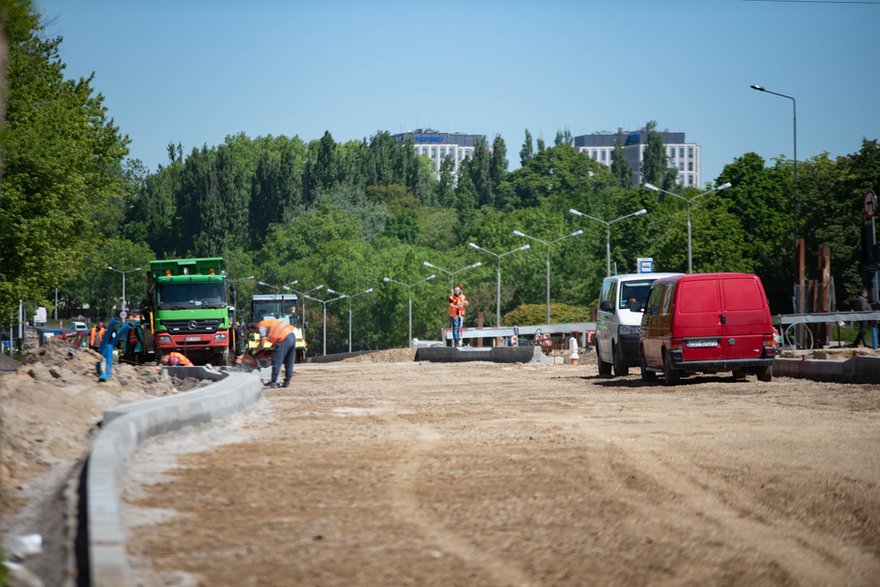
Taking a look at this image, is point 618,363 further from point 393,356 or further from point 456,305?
point 393,356

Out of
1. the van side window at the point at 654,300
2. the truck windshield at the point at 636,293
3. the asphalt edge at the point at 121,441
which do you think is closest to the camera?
the asphalt edge at the point at 121,441

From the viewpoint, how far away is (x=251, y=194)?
163 meters

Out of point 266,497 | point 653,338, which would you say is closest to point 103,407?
point 266,497

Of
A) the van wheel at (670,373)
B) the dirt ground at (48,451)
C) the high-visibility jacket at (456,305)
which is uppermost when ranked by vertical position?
the high-visibility jacket at (456,305)

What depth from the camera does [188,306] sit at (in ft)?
139

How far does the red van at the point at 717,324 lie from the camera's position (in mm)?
22422

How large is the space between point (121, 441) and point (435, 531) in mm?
3379

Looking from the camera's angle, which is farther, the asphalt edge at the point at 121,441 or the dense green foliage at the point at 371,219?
the dense green foliage at the point at 371,219

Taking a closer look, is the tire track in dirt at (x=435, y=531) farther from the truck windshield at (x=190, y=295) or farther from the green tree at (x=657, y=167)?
the green tree at (x=657, y=167)

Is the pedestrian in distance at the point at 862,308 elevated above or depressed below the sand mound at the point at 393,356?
above

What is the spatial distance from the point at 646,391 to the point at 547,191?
165237mm

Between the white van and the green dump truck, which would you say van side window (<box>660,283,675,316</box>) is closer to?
Result: the white van

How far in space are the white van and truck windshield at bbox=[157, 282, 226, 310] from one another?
1790cm

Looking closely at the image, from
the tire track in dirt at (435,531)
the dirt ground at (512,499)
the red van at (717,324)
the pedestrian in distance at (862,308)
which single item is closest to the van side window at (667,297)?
the red van at (717,324)
